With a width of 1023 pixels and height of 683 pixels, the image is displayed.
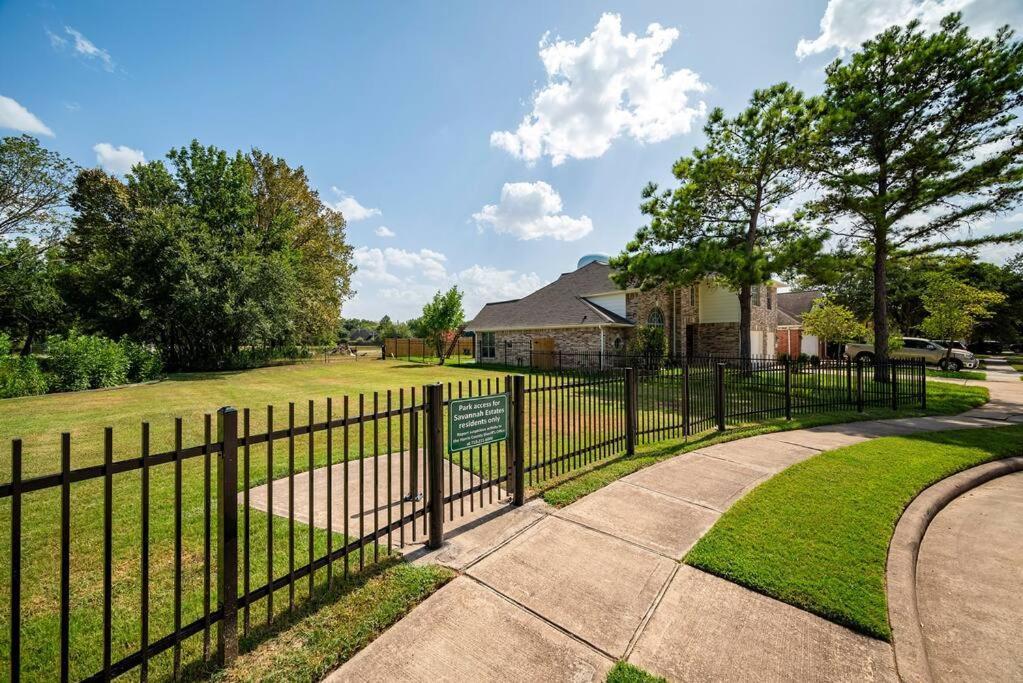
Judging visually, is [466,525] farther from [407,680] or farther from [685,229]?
[685,229]

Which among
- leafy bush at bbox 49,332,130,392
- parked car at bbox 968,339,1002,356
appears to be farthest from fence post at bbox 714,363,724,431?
parked car at bbox 968,339,1002,356

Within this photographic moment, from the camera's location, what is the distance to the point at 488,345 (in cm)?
2980

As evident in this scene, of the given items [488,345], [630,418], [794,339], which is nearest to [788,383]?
[630,418]

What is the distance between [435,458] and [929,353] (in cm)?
3340

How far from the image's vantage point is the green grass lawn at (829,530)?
10.6ft

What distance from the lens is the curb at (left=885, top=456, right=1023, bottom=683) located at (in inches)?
106

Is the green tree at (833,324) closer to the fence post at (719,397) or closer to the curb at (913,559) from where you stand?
the curb at (913,559)

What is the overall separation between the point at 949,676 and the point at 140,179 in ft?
114

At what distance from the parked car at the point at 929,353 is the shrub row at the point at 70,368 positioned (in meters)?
35.8

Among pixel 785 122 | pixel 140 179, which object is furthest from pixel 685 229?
pixel 140 179

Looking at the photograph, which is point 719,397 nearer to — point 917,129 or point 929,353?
point 917,129

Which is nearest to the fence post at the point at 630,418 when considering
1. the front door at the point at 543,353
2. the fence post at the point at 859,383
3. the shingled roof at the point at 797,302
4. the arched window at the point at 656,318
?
the fence post at the point at 859,383

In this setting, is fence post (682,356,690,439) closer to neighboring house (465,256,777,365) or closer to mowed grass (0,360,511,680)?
mowed grass (0,360,511,680)

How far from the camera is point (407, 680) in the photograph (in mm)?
2480
